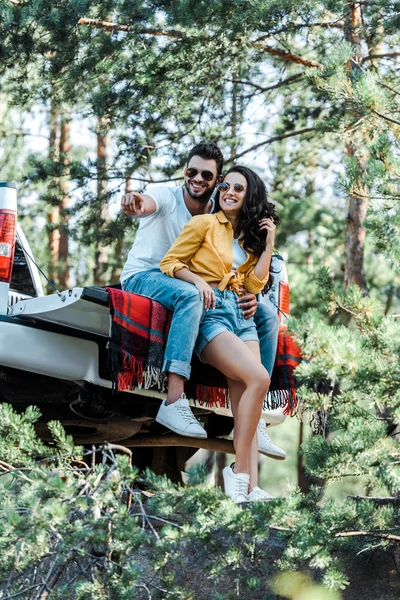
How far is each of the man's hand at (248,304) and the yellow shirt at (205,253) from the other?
0.21 feet

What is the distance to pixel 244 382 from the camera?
4574 mm

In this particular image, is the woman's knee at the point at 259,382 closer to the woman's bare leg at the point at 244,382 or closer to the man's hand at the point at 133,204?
the woman's bare leg at the point at 244,382

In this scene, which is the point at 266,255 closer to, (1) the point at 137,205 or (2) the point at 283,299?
(1) the point at 137,205

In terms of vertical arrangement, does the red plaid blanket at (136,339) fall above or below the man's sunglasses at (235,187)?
below

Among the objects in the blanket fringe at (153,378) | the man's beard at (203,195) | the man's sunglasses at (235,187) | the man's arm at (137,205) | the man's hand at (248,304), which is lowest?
the blanket fringe at (153,378)

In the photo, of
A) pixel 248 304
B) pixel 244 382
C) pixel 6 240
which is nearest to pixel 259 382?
pixel 244 382

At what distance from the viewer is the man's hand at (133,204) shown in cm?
478

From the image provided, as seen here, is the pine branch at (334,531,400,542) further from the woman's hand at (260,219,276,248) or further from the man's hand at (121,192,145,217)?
the man's hand at (121,192,145,217)

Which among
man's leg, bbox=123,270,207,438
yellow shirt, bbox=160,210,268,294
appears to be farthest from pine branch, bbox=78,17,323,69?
man's leg, bbox=123,270,207,438

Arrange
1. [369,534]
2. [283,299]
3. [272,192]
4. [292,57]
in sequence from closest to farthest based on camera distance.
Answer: [369,534]
[283,299]
[292,57]
[272,192]

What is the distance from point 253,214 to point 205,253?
0.34 meters

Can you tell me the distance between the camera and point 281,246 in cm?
1437

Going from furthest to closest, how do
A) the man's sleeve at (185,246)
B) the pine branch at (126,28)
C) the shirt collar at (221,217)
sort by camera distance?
1. the pine branch at (126,28)
2. the shirt collar at (221,217)
3. the man's sleeve at (185,246)

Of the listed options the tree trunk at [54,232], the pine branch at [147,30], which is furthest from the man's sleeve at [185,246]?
the tree trunk at [54,232]
